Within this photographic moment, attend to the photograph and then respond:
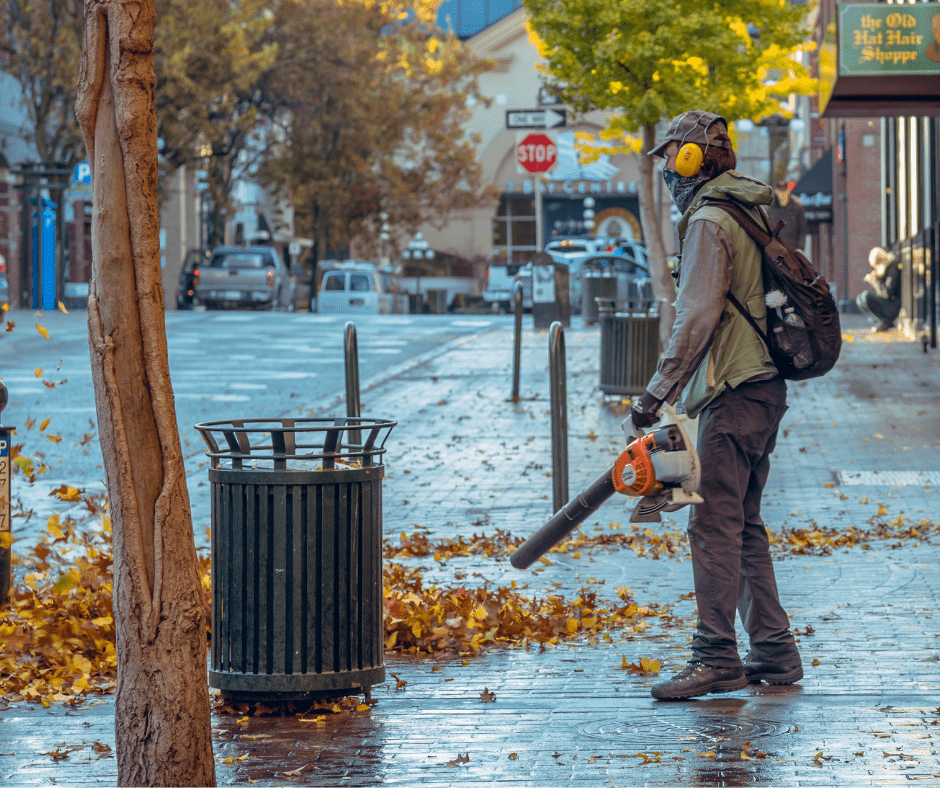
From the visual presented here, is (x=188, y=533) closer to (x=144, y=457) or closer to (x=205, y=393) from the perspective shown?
(x=144, y=457)

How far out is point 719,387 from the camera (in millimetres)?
4949

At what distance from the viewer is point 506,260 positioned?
70438 millimetres

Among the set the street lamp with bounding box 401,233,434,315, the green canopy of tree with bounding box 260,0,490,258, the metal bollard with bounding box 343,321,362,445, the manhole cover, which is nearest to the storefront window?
the street lamp with bounding box 401,233,434,315

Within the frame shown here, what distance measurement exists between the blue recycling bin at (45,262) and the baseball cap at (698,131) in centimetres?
3173

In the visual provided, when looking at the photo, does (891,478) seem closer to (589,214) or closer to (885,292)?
(885,292)

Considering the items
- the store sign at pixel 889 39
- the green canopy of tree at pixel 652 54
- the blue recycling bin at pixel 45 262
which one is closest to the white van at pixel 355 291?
the blue recycling bin at pixel 45 262

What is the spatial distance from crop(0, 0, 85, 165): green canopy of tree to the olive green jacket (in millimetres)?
29737

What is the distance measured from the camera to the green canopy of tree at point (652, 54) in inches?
671

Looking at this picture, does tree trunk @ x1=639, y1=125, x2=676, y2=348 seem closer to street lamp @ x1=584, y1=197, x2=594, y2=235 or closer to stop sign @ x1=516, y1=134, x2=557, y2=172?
stop sign @ x1=516, y1=134, x2=557, y2=172

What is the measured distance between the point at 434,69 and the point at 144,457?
43.3 meters

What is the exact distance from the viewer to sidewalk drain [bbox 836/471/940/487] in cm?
964

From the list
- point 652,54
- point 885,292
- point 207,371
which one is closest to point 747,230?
point 652,54

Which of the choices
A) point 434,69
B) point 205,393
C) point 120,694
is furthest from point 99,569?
point 434,69

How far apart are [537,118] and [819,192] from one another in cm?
2575
